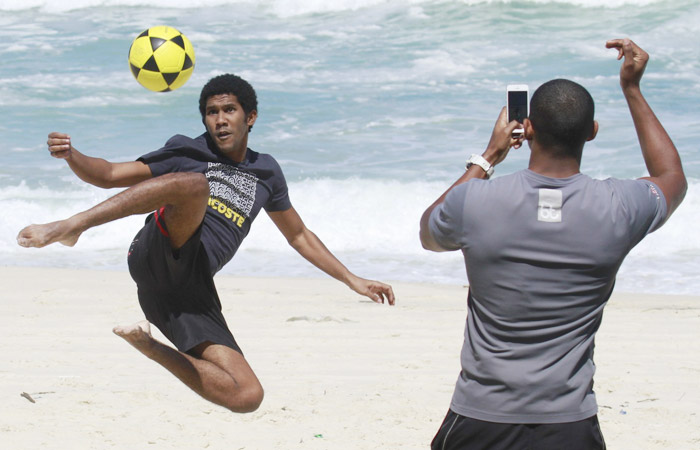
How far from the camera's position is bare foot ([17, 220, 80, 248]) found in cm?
407

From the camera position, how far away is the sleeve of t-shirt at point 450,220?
3.12 m

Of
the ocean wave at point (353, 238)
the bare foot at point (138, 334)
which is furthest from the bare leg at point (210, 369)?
the ocean wave at point (353, 238)

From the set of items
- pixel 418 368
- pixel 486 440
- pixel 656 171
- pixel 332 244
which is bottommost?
pixel 332 244

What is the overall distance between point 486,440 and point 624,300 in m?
7.24

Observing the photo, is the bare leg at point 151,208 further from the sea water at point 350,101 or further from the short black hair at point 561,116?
the sea water at point 350,101

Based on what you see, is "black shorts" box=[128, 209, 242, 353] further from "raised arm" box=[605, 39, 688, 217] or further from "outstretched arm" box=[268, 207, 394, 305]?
"raised arm" box=[605, 39, 688, 217]

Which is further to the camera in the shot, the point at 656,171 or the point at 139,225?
the point at 139,225

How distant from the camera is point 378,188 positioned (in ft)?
50.4

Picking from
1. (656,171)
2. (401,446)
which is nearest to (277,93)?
(401,446)

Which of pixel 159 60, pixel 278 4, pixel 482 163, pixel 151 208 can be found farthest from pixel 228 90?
pixel 278 4

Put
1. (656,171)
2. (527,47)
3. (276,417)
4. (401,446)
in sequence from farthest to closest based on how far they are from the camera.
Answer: (527,47), (276,417), (401,446), (656,171)

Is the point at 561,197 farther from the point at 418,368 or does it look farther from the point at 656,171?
the point at 418,368

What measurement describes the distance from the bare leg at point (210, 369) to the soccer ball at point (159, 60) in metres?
2.02

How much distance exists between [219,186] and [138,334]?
46.4 inches
